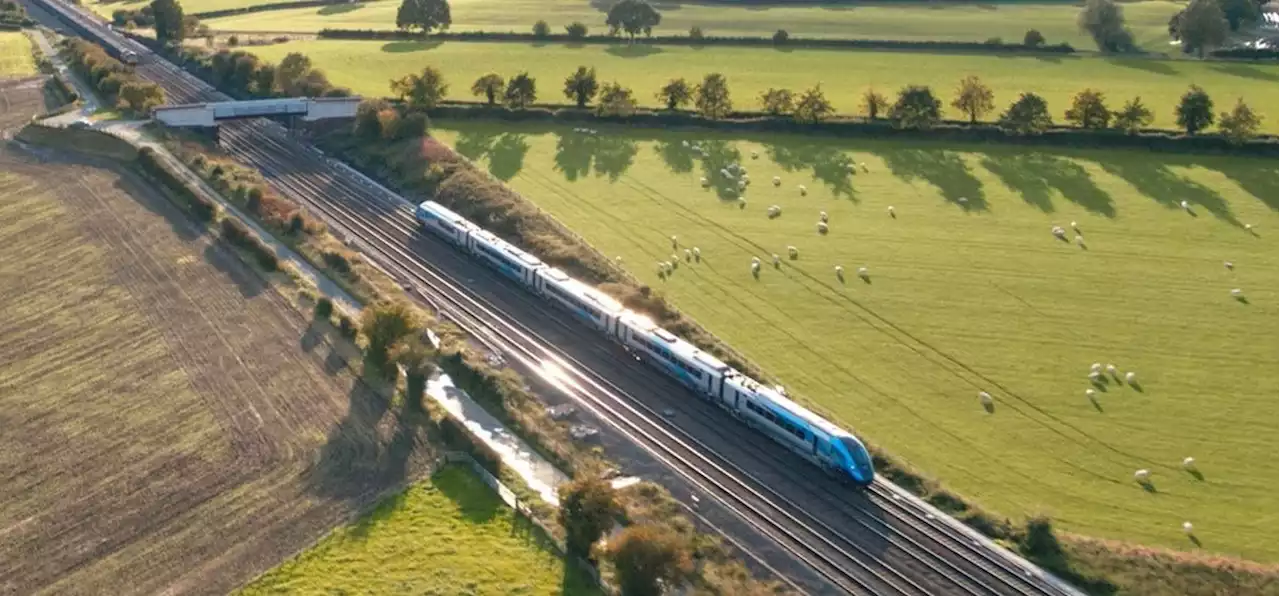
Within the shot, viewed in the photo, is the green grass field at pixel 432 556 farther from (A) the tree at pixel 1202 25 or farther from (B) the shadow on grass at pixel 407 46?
(A) the tree at pixel 1202 25

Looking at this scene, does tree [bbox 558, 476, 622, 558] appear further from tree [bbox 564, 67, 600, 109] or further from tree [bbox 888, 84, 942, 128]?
tree [bbox 564, 67, 600, 109]

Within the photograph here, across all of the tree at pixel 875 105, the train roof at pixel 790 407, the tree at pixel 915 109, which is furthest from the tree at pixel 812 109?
the train roof at pixel 790 407

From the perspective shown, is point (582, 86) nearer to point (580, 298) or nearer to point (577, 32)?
point (577, 32)

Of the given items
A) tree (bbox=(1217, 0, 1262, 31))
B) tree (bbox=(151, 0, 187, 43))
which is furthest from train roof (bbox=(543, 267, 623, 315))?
tree (bbox=(1217, 0, 1262, 31))

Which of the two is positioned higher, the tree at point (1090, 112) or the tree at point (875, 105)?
the tree at point (1090, 112)

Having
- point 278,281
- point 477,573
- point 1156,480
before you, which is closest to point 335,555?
point 477,573

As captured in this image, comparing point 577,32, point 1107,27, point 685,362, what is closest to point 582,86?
point 577,32
